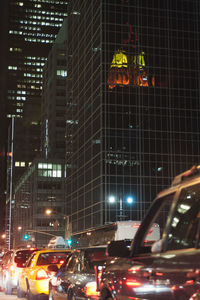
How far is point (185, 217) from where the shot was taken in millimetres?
4148

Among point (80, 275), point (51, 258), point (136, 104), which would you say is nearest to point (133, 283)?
point (80, 275)

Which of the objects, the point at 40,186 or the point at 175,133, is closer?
the point at 175,133

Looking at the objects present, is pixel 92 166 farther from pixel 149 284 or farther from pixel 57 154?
pixel 149 284

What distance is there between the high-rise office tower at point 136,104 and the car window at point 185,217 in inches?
2570

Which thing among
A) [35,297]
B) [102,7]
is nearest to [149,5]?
[102,7]

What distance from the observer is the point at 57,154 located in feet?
384

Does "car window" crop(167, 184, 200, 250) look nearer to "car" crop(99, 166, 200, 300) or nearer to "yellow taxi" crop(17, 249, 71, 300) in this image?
"car" crop(99, 166, 200, 300)

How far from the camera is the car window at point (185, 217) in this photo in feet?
13.0

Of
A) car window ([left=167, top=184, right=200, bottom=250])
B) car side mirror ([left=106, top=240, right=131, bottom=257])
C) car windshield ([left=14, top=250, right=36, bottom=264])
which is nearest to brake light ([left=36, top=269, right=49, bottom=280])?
car windshield ([left=14, top=250, right=36, bottom=264])

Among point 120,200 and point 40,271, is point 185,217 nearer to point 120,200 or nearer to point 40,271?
point 40,271

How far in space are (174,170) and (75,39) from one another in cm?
3350

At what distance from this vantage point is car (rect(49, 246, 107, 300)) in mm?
9677

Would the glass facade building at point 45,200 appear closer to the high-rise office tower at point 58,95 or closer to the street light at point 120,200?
the high-rise office tower at point 58,95

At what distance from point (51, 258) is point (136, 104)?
60.3 metres
